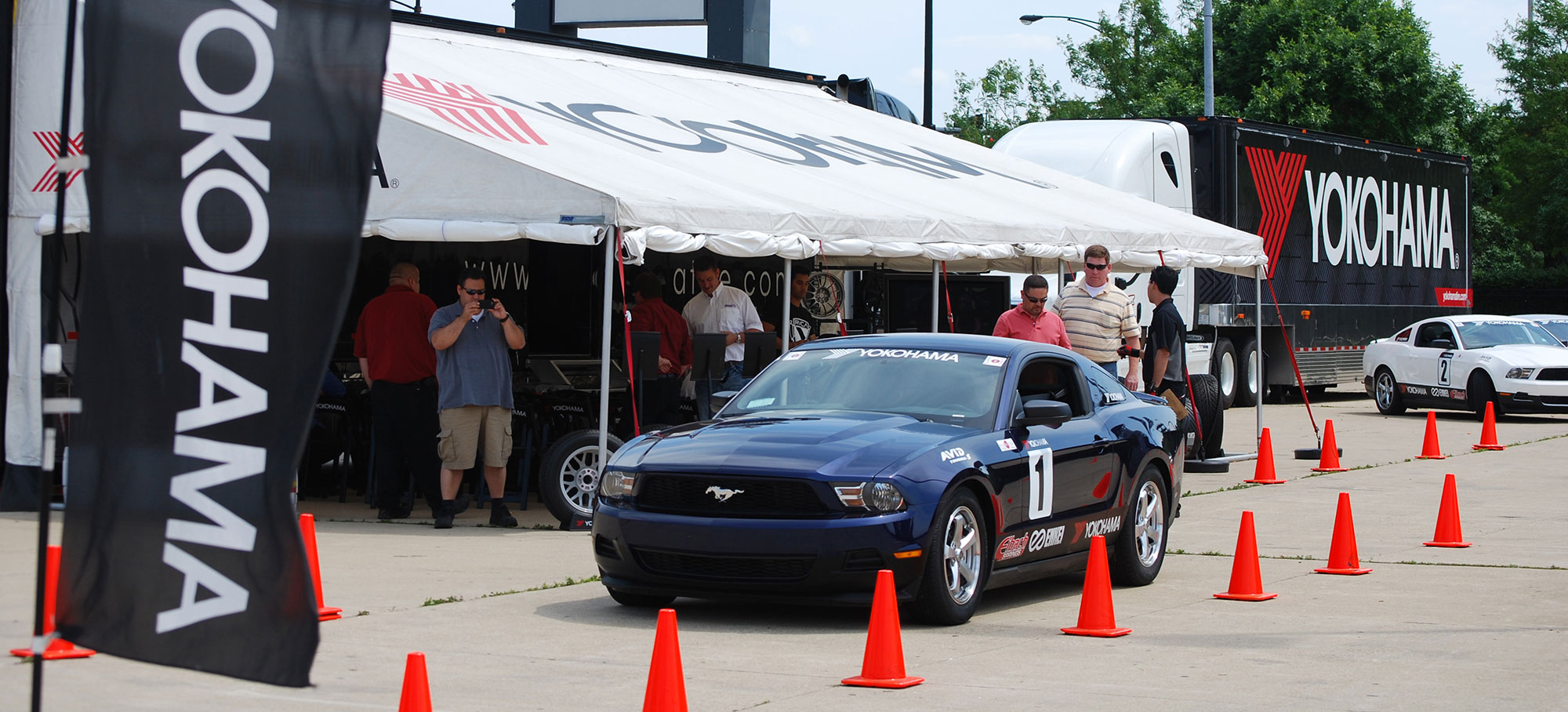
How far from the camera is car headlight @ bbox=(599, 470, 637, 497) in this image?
8.51 m

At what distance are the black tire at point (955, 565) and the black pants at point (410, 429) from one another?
16.6 feet

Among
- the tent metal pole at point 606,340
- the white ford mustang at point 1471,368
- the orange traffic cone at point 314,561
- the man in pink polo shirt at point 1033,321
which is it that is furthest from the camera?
the white ford mustang at point 1471,368

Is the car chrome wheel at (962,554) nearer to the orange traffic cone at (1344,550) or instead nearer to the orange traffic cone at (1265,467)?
the orange traffic cone at (1344,550)

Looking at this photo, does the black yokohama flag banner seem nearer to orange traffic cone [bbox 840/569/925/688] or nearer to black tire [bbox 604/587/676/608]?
orange traffic cone [bbox 840/569/925/688]

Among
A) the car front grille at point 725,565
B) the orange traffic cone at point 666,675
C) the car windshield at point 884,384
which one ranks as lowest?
the orange traffic cone at point 666,675

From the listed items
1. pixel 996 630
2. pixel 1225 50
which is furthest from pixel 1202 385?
pixel 1225 50

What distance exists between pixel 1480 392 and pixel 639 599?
17881mm

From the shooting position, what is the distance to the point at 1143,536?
9.96 meters

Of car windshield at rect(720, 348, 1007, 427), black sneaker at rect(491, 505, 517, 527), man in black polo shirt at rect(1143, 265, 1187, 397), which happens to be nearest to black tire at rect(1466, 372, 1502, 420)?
man in black polo shirt at rect(1143, 265, 1187, 397)

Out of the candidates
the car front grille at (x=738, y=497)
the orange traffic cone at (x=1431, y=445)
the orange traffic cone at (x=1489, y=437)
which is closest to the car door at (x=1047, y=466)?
the car front grille at (x=738, y=497)

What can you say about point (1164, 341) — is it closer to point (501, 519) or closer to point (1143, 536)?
point (1143, 536)

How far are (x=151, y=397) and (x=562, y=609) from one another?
5.05m

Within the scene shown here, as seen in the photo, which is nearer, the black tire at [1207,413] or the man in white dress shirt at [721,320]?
the man in white dress shirt at [721,320]

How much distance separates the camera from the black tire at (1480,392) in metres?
23.5
